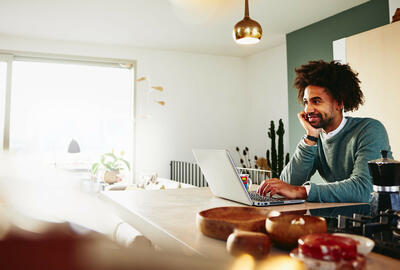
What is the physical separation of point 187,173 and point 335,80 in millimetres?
4086

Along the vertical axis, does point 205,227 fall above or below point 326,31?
below

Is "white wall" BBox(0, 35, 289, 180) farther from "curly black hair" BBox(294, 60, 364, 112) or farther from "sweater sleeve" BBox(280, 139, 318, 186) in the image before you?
"sweater sleeve" BBox(280, 139, 318, 186)

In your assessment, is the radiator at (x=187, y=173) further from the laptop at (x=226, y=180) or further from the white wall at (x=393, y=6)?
the laptop at (x=226, y=180)

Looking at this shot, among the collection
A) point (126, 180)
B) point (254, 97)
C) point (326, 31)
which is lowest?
point (126, 180)

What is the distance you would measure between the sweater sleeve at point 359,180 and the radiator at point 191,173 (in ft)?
12.3

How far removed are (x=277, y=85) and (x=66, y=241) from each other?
5992 mm

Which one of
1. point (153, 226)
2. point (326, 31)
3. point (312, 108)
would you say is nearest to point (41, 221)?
point (153, 226)

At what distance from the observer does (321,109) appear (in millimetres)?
1862

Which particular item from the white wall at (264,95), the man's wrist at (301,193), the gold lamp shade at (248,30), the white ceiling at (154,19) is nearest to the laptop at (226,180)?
the man's wrist at (301,193)

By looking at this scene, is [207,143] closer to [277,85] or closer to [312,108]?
[277,85]

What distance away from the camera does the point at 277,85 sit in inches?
232

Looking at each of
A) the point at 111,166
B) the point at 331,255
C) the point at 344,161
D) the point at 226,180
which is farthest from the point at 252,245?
the point at 111,166

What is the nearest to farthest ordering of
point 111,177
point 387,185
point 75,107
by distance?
1. point 387,185
2. point 111,177
3. point 75,107

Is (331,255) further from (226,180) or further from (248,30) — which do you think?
(248,30)
